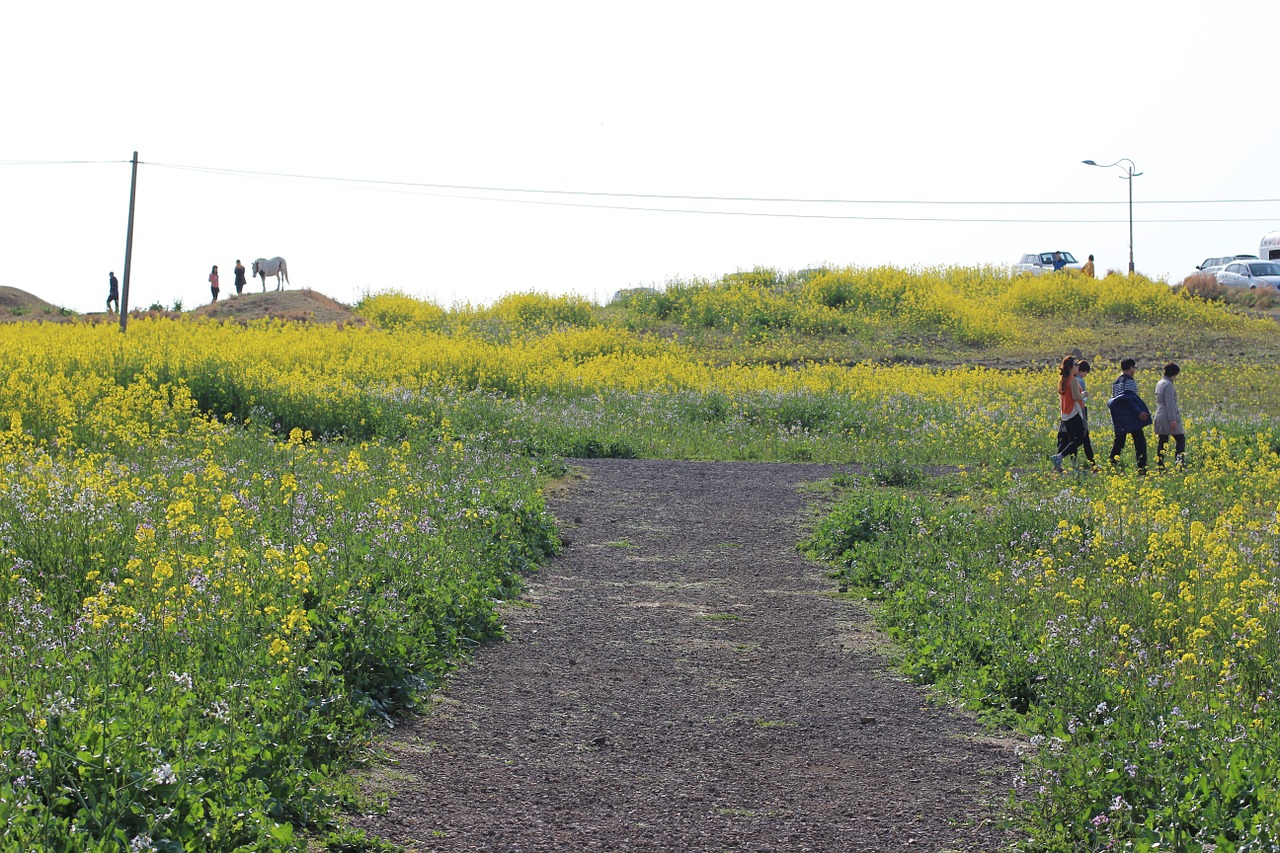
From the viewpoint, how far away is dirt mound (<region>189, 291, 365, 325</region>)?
39812 mm

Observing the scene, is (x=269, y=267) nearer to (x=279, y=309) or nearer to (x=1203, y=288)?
(x=279, y=309)

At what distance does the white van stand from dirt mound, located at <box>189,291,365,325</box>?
45022mm

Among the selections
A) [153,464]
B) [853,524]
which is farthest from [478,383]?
[853,524]

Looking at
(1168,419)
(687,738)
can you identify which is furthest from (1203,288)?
(687,738)

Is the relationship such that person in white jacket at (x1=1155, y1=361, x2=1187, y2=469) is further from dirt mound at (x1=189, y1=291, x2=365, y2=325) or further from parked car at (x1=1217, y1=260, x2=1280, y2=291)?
parked car at (x1=1217, y1=260, x2=1280, y2=291)

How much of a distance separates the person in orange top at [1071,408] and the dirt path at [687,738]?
676 centimetres

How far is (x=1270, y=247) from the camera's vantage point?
189 ft

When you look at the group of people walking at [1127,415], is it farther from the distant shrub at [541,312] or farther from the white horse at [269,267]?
the white horse at [269,267]

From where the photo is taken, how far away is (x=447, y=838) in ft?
16.2

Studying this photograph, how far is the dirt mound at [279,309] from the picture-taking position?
3981 centimetres

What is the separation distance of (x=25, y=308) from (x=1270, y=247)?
57.5 meters

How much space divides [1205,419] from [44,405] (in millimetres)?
19258

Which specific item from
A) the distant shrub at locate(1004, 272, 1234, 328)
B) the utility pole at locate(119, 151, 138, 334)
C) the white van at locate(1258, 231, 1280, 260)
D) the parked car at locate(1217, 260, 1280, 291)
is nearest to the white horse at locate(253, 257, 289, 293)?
the utility pole at locate(119, 151, 138, 334)

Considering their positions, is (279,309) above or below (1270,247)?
below
